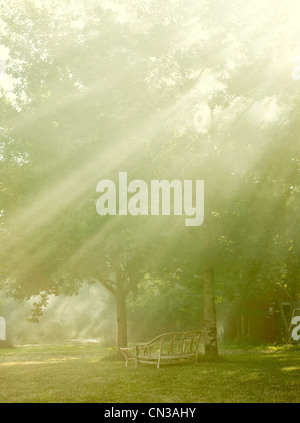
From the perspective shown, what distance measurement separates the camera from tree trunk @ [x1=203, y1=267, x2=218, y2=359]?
1766cm

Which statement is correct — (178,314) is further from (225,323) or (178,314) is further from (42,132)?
(42,132)

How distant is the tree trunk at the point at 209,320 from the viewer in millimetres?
17656

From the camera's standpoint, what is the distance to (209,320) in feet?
59.1

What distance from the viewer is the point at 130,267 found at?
84.4ft

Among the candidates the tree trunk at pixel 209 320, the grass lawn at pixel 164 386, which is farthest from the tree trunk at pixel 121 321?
the grass lawn at pixel 164 386

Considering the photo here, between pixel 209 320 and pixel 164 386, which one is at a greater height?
pixel 209 320

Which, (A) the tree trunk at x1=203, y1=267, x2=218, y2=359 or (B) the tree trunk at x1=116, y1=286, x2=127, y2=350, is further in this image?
(B) the tree trunk at x1=116, y1=286, x2=127, y2=350

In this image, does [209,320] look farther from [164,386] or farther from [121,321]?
[121,321]

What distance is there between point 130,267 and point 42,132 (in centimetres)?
967

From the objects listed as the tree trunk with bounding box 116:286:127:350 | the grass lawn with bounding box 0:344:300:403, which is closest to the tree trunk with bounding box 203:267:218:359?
the grass lawn with bounding box 0:344:300:403

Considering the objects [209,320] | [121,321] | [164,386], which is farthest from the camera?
[121,321]

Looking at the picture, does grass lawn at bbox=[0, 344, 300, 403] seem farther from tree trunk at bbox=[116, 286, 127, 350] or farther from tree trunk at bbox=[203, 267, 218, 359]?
tree trunk at bbox=[116, 286, 127, 350]

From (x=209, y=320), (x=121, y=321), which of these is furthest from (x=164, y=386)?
(x=121, y=321)
